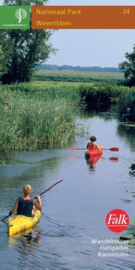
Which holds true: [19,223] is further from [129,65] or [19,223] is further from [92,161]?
[129,65]

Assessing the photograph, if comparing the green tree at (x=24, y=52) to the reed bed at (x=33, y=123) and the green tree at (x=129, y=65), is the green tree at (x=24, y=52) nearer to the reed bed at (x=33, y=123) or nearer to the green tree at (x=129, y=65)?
the green tree at (x=129, y=65)

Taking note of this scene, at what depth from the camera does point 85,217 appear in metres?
13.7

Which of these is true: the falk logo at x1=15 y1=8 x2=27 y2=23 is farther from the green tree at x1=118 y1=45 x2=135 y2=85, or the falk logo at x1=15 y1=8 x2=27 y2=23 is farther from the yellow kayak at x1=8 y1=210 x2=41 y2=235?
the green tree at x1=118 y1=45 x2=135 y2=85

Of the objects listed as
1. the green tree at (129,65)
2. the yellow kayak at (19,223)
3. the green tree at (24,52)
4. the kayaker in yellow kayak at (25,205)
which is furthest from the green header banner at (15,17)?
the green tree at (24,52)

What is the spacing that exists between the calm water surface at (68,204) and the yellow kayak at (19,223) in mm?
152

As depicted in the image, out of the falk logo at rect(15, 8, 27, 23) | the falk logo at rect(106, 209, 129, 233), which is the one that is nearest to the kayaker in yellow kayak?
the falk logo at rect(106, 209, 129, 233)

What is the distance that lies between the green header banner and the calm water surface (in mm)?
4741

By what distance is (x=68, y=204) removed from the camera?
1508 cm

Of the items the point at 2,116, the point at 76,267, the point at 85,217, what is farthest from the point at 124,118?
the point at 76,267

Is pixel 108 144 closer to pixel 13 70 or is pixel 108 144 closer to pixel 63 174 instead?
pixel 63 174

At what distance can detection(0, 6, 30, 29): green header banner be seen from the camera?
20772 mm

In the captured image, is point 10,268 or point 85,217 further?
point 85,217

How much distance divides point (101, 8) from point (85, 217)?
777cm

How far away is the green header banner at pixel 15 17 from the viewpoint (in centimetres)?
2077
